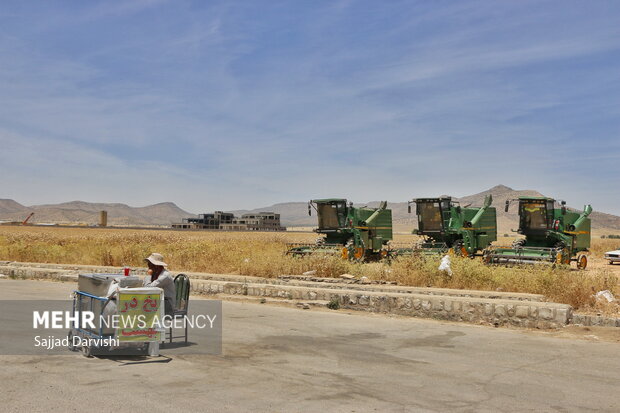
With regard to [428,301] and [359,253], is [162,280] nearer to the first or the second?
[428,301]

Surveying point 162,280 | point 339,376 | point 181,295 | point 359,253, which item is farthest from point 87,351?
point 359,253

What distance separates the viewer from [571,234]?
2803cm

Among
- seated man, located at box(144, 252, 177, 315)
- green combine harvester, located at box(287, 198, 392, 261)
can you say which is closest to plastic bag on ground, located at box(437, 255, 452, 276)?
green combine harvester, located at box(287, 198, 392, 261)

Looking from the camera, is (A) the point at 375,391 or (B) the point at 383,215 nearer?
(A) the point at 375,391

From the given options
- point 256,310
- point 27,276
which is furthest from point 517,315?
point 27,276

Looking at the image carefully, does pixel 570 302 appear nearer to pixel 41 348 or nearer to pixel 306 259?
pixel 306 259

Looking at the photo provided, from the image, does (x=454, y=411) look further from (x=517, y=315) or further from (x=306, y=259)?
(x=306, y=259)

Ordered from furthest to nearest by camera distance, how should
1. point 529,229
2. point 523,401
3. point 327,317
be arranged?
point 529,229
point 327,317
point 523,401

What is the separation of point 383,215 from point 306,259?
910cm

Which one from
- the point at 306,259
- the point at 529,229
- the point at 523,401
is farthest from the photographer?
the point at 529,229

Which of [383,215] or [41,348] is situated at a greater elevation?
[383,215]

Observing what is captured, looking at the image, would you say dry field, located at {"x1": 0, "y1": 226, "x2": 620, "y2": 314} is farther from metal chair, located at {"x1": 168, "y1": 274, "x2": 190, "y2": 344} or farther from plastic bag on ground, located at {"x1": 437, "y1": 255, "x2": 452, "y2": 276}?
metal chair, located at {"x1": 168, "y1": 274, "x2": 190, "y2": 344}

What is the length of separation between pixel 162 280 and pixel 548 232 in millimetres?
22226

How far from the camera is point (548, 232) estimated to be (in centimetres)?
2722
